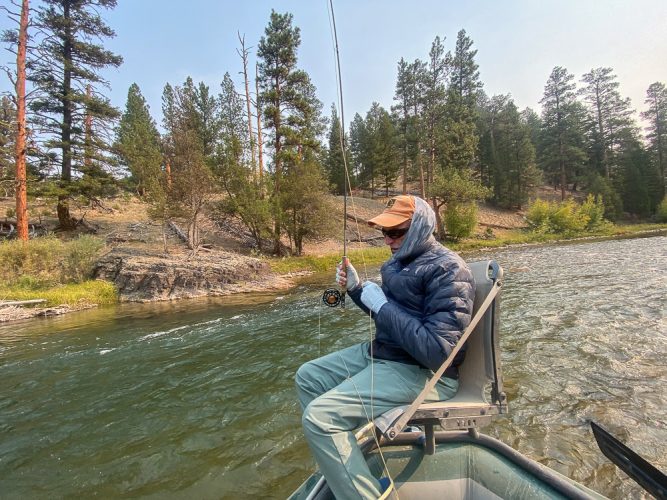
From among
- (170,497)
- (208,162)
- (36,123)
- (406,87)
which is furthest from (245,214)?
(406,87)

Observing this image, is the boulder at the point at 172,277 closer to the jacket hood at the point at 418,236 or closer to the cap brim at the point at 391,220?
the cap brim at the point at 391,220

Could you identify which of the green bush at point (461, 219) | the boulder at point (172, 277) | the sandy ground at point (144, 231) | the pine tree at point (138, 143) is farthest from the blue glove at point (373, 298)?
the green bush at point (461, 219)

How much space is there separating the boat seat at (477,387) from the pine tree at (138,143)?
1029 inches

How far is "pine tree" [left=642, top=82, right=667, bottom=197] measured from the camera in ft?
214

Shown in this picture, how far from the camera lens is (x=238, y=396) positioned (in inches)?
247

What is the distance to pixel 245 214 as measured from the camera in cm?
3097

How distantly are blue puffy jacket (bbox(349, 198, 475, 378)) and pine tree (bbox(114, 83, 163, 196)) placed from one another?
1007 inches

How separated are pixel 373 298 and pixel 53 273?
22.7m

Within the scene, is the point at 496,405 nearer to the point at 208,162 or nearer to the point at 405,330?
the point at 405,330

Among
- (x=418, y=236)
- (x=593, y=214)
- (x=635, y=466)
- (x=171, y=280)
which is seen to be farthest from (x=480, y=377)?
(x=593, y=214)

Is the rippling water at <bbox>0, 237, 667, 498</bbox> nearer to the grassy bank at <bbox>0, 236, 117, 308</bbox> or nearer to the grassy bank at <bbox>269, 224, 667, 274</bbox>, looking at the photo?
the grassy bank at <bbox>0, 236, 117, 308</bbox>

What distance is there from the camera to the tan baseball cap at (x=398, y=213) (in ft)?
9.87

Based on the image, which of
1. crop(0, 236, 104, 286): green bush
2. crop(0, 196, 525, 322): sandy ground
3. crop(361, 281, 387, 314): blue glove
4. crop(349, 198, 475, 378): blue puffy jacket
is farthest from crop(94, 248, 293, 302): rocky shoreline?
crop(349, 198, 475, 378): blue puffy jacket

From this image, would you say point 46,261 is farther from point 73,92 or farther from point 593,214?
point 593,214
